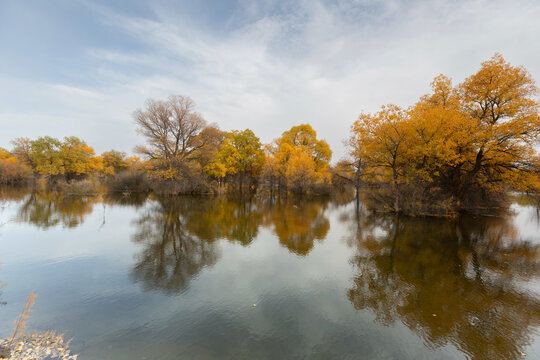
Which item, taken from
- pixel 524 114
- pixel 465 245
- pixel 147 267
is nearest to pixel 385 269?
pixel 465 245

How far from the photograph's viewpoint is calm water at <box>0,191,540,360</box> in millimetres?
3850

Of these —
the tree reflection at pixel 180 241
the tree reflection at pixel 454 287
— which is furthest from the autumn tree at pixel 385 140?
the tree reflection at pixel 180 241

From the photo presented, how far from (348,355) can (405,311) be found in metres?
2.18

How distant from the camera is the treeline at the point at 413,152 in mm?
15008

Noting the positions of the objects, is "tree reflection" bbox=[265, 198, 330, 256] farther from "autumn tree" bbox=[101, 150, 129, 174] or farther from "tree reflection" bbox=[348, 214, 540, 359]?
"autumn tree" bbox=[101, 150, 129, 174]

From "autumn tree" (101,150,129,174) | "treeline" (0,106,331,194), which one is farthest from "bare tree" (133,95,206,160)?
"autumn tree" (101,150,129,174)

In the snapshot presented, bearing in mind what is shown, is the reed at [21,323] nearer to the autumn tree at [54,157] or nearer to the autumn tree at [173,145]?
the autumn tree at [173,145]

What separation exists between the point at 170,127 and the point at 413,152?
2638 cm

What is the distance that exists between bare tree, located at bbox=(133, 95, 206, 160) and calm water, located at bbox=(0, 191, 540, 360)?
17.0 m

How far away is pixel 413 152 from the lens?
649 inches

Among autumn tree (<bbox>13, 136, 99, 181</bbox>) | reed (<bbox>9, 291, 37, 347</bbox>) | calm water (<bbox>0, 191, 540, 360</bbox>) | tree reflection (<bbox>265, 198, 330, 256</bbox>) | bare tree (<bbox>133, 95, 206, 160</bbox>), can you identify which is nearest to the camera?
reed (<bbox>9, 291, 37, 347</bbox>)

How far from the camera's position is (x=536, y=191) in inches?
626

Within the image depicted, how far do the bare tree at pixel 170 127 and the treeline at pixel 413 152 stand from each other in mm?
117

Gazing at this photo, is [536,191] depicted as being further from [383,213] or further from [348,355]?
[348,355]
